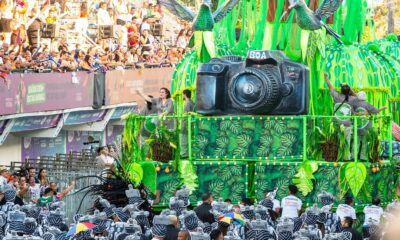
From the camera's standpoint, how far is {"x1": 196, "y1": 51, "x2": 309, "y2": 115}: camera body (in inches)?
851

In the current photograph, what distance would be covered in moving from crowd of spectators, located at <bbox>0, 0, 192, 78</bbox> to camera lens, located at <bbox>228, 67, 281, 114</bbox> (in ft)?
21.2

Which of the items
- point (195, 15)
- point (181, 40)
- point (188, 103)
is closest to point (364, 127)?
point (188, 103)

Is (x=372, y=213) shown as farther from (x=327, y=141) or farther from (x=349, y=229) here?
(x=349, y=229)

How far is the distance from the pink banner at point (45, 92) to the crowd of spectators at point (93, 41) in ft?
0.75

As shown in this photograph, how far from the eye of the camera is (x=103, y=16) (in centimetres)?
3609

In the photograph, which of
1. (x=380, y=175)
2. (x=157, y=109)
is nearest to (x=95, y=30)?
(x=157, y=109)

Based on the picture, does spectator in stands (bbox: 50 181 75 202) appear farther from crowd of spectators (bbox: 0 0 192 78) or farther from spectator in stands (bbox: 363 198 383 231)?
spectator in stands (bbox: 363 198 383 231)

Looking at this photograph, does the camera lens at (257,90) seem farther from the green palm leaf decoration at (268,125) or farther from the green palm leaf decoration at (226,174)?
the green palm leaf decoration at (226,174)

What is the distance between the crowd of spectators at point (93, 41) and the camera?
2973cm

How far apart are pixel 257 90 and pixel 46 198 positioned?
3430mm

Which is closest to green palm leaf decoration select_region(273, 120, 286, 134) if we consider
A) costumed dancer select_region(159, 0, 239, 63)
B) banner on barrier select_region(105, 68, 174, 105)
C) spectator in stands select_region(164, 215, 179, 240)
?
costumed dancer select_region(159, 0, 239, 63)

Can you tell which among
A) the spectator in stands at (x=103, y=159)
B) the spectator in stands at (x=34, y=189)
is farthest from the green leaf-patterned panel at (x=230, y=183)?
the spectator in stands at (x=103, y=159)

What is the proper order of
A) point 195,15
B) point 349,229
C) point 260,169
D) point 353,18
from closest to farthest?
point 349,229 → point 260,169 → point 195,15 → point 353,18

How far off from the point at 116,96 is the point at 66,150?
1805mm
